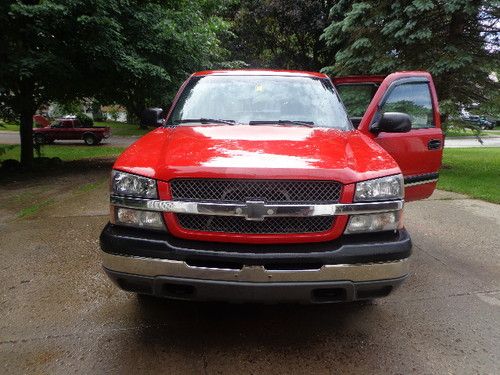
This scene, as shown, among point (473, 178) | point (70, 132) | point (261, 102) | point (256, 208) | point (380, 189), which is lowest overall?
point (70, 132)

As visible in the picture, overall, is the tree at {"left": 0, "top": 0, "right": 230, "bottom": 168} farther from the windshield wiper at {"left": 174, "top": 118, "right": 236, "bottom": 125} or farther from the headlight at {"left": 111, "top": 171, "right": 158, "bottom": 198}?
the headlight at {"left": 111, "top": 171, "right": 158, "bottom": 198}

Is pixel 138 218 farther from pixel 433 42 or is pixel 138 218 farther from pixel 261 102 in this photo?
pixel 433 42

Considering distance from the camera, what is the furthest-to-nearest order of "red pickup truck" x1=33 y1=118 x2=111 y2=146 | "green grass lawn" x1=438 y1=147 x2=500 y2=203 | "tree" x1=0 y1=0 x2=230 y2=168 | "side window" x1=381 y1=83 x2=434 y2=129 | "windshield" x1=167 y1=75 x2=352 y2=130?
"red pickup truck" x1=33 y1=118 x2=111 y2=146
"tree" x1=0 y1=0 x2=230 y2=168
"green grass lawn" x1=438 y1=147 x2=500 y2=203
"side window" x1=381 y1=83 x2=434 y2=129
"windshield" x1=167 y1=75 x2=352 y2=130

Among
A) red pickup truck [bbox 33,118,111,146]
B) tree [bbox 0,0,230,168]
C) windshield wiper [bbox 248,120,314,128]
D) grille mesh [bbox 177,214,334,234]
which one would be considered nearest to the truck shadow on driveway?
grille mesh [bbox 177,214,334,234]

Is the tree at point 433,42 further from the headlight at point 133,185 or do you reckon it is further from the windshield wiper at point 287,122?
the headlight at point 133,185

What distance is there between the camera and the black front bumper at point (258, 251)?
2.65 metres

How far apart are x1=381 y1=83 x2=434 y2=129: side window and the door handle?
250 millimetres

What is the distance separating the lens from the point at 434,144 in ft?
15.4

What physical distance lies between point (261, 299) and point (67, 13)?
26.6ft

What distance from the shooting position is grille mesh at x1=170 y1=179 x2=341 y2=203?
2732 mm

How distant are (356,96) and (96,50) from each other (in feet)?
19.8

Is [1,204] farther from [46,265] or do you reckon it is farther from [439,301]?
[439,301]

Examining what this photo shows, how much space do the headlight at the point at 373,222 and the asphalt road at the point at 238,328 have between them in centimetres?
84

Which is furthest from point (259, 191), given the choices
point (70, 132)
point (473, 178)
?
point (70, 132)
